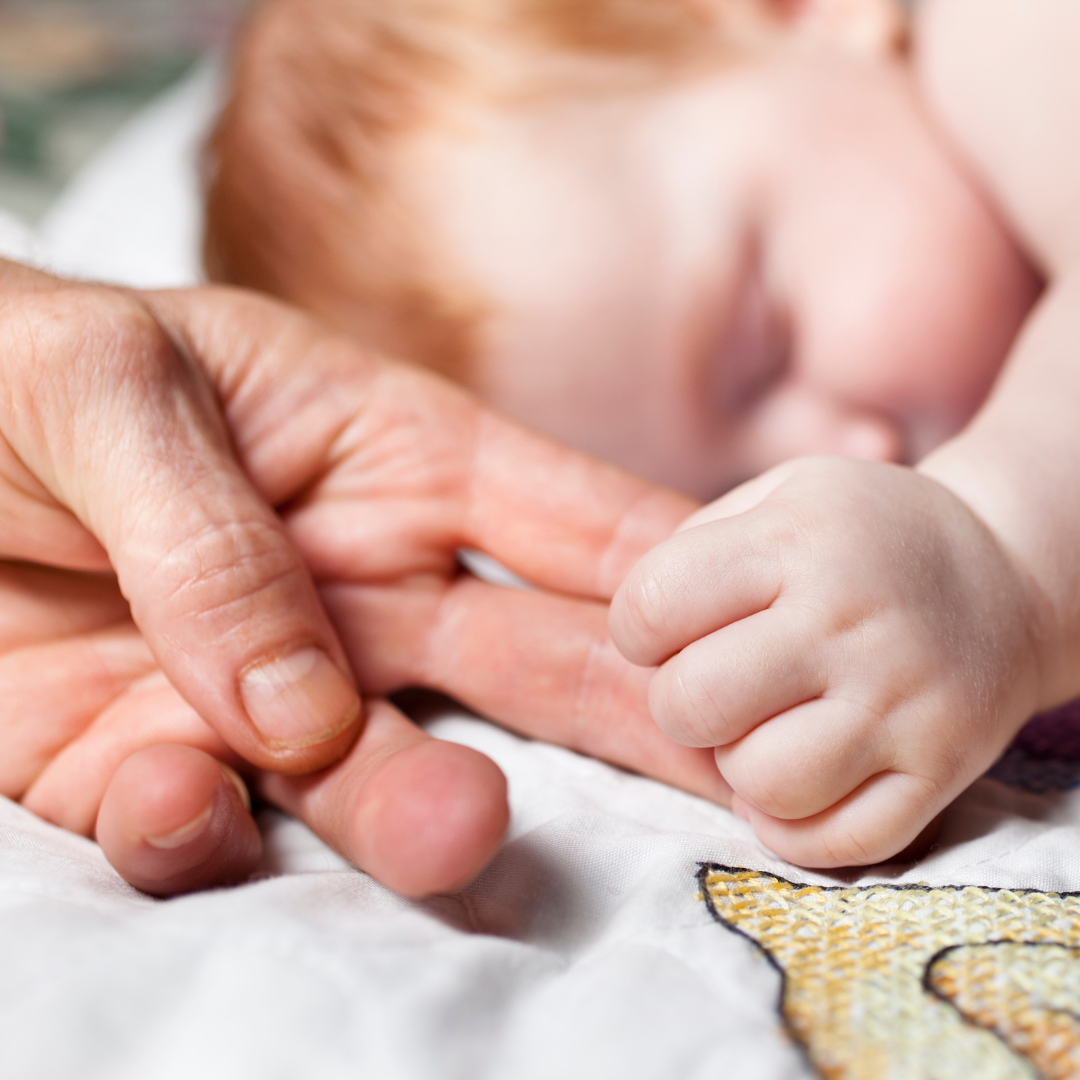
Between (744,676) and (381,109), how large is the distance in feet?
2.64

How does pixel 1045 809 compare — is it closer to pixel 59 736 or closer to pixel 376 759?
pixel 376 759

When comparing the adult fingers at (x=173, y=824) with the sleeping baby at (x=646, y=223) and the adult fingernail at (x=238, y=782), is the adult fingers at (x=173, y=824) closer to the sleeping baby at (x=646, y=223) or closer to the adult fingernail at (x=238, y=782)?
the adult fingernail at (x=238, y=782)

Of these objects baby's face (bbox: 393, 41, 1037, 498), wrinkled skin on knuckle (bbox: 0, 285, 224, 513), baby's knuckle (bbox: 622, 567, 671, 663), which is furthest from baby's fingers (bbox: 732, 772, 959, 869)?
baby's face (bbox: 393, 41, 1037, 498)

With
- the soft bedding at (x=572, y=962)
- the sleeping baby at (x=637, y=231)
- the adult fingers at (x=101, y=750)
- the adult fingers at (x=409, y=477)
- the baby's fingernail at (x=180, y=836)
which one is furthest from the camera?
the sleeping baby at (x=637, y=231)

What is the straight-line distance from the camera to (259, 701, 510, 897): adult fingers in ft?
1.27

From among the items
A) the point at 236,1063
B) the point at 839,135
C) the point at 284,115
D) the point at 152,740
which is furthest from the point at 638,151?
the point at 236,1063

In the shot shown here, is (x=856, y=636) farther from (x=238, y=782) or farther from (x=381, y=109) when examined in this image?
(x=381, y=109)

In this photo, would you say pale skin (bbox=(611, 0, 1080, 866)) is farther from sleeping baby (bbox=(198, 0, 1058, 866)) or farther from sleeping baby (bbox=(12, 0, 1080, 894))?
sleeping baby (bbox=(198, 0, 1058, 866))

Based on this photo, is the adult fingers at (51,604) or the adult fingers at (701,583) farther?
the adult fingers at (51,604)

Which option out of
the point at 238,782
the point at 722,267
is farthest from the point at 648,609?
the point at 722,267

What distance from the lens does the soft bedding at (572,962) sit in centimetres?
31

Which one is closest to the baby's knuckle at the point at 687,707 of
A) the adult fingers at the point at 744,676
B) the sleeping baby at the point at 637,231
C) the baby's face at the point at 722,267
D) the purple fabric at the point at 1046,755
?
the adult fingers at the point at 744,676

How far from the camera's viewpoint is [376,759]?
48 cm

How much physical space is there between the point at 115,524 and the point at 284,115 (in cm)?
74
